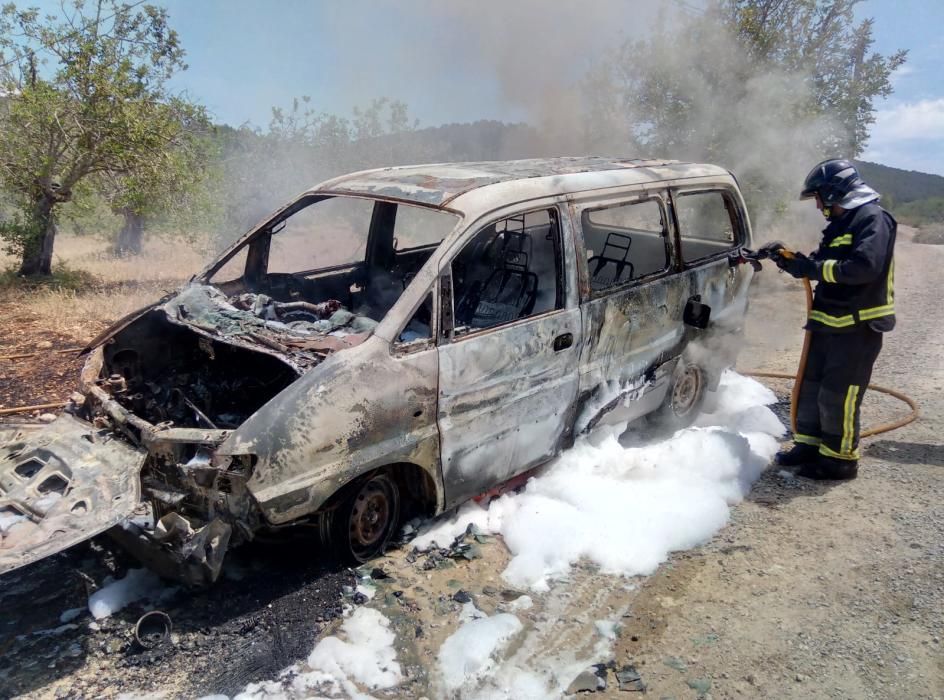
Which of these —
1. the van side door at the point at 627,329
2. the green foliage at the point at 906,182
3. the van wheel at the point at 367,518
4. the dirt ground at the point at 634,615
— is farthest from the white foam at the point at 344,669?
the green foliage at the point at 906,182

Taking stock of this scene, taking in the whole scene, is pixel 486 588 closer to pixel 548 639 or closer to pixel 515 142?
pixel 548 639

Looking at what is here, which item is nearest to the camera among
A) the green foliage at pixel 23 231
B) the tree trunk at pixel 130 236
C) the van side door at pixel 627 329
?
the van side door at pixel 627 329

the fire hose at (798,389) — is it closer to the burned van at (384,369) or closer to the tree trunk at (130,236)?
the burned van at (384,369)

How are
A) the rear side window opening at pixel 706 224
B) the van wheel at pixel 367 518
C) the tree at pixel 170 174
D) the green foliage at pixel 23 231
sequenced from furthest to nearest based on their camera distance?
the green foliage at pixel 23 231
the tree at pixel 170 174
the rear side window opening at pixel 706 224
the van wheel at pixel 367 518

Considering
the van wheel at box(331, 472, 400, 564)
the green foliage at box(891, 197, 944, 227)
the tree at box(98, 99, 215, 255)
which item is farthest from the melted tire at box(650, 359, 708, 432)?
the green foliage at box(891, 197, 944, 227)

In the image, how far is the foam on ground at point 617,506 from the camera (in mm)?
3727

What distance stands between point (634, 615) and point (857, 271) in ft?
7.96

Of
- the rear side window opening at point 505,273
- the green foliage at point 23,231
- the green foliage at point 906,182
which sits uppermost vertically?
the green foliage at point 906,182

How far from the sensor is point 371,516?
3600 mm

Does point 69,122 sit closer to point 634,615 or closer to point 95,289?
point 95,289

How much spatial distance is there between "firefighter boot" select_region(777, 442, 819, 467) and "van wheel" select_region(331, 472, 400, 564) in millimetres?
2761

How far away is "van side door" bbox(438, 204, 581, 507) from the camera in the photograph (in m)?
3.54

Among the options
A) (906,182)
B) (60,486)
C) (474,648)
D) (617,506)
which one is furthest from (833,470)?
(906,182)

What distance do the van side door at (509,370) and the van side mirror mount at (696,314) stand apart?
1053 millimetres
